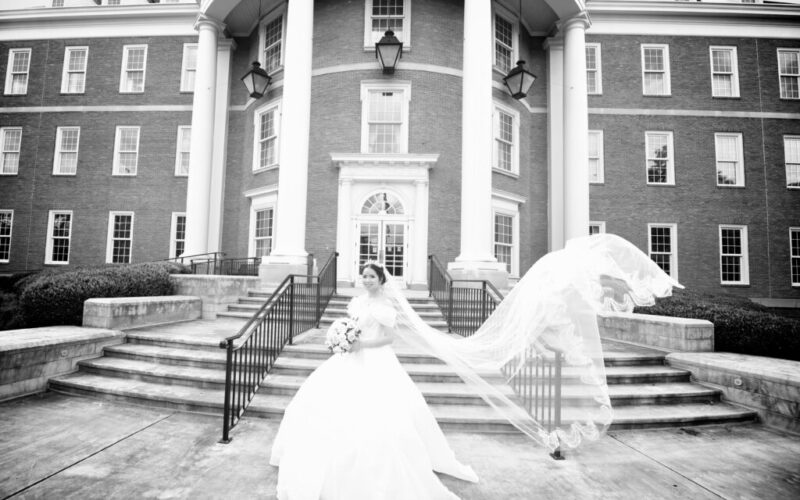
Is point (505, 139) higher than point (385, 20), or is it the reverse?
point (385, 20)

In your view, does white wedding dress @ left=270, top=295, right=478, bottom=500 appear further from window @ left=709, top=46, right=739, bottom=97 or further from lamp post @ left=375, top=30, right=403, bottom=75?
window @ left=709, top=46, right=739, bottom=97

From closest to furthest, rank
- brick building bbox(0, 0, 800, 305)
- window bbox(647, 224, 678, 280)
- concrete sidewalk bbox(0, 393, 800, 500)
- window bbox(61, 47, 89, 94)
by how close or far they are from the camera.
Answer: concrete sidewalk bbox(0, 393, 800, 500), brick building bbox(0, 0, 800, 305), window bbox(647, 224, 678, 280), window bbox(61, 47, 89, 94)

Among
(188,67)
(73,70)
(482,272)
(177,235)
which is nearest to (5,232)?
(73,70)

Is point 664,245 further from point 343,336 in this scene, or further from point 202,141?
point 202,141

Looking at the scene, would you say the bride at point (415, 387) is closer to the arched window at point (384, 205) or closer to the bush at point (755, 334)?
the bush at point (755, 334)

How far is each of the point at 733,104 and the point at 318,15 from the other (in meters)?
17.6

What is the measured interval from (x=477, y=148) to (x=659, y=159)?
10.3 meters

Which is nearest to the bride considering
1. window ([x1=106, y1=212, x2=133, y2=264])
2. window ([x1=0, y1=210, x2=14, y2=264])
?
window ([x1=106, y1=212, x2=133, y2=264])

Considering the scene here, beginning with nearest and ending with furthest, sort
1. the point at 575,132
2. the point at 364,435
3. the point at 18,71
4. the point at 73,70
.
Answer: the point at 364,435
the point at 575,132
the point at 73,70
the point at 18,71

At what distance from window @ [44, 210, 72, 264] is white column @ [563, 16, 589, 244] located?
2116 centimetres

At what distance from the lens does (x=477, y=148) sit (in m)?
11.6

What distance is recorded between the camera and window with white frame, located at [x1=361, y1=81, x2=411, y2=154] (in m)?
13.4

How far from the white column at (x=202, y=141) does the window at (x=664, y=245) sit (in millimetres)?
17433

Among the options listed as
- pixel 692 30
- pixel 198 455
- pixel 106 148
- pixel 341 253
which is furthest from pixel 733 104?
pixel 106 148
